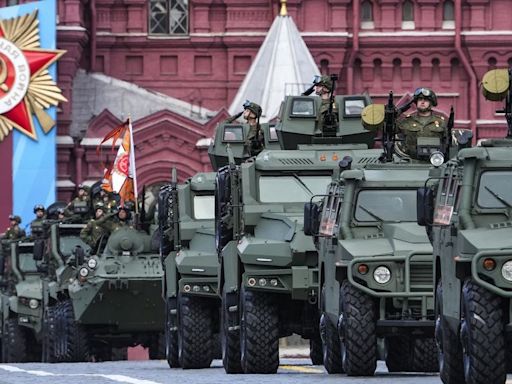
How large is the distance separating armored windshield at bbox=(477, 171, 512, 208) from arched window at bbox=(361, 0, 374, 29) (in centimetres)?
4875

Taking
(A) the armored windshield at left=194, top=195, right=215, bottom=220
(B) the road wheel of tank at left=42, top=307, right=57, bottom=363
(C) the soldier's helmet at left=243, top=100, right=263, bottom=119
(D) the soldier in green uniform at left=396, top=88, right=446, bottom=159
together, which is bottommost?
(B) the road wheel of tank at left=42, top=307, right=57, bottom=363

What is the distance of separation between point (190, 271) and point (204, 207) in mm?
1499

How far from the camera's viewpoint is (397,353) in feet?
71.1

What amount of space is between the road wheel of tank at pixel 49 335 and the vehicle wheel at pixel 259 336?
430 inches

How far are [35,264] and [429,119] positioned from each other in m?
16.3

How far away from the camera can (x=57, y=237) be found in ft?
114

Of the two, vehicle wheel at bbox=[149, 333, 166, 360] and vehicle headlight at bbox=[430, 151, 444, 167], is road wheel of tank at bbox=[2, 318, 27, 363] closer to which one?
vehicle wheel at bbox=[149, 333, 166, 360]

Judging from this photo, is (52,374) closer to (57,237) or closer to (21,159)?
(57,237)

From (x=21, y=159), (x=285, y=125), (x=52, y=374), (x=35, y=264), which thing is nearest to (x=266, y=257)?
(x=52, y=374)

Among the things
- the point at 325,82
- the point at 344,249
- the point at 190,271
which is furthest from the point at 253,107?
the point at 344,249

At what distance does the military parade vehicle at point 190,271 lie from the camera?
24.1 meters

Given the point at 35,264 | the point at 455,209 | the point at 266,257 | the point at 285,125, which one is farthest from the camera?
the point at 35,264

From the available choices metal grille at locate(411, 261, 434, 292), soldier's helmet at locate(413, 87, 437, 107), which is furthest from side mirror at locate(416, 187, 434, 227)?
soldier's helmet at locate(413, 87, 437, 107)

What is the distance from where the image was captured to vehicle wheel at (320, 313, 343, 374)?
65.5ft
